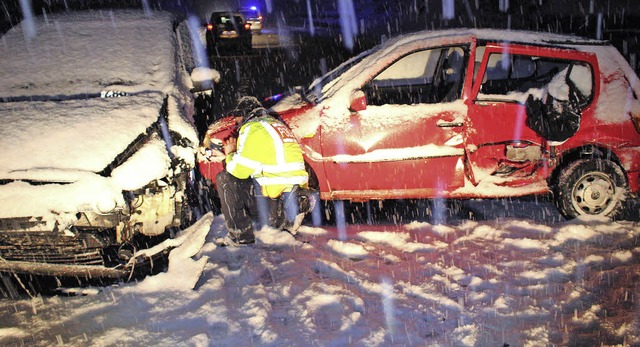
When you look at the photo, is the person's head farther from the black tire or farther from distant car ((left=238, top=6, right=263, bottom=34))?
distant car ((left=238, top=6, right=263, bottom=34))

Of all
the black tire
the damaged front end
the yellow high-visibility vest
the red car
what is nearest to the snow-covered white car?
the damaged front end

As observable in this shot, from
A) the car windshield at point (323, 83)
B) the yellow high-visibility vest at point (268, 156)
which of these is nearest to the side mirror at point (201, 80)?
the car windshield at point (323, 83)

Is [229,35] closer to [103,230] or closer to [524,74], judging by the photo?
[524,74]

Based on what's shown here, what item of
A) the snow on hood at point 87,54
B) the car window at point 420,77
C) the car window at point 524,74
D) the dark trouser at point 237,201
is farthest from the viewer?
the car window at point 420,77

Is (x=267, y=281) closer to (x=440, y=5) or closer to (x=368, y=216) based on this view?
(x=368, y=216)

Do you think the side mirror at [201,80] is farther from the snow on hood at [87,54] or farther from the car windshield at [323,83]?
the car windshield at [323,83]

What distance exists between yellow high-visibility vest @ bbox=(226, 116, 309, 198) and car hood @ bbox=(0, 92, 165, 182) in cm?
76

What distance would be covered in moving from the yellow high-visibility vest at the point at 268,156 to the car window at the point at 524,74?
2037mm

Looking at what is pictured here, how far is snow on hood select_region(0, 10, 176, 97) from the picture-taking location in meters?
4.54

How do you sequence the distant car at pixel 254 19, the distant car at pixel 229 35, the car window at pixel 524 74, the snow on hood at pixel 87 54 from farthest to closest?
the distant car at pixel 254 19
the distant car at pixel 229 35
the car window at pixel 524 74
the snow on hood at pixel 87 54

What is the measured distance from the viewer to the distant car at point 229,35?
52.7ft

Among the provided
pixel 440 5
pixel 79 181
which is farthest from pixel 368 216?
pixel 440 5

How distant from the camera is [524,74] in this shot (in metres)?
5.38

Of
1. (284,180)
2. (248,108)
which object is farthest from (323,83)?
(284,180)
